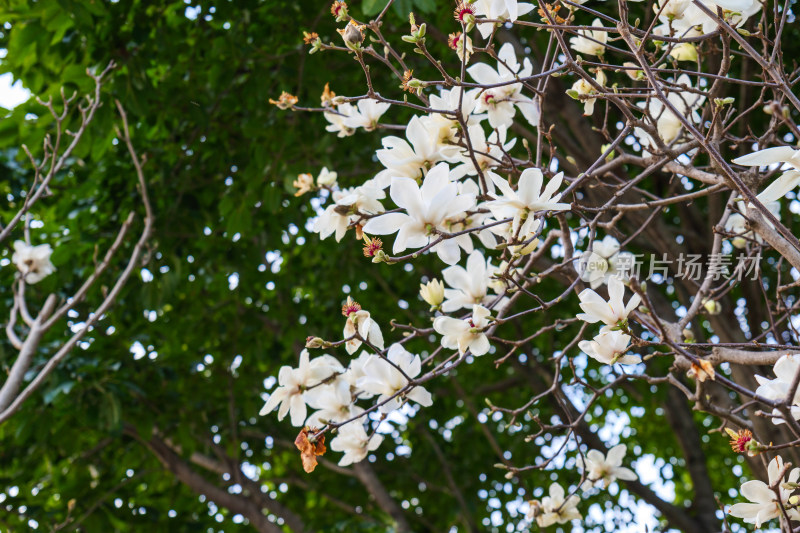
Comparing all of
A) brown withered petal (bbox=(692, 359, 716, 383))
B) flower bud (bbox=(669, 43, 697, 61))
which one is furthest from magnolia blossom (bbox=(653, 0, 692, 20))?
brown withered petal (bbox=(692, 359, 716, 383))

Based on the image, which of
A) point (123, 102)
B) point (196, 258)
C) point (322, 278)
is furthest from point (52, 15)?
point (322, 278)

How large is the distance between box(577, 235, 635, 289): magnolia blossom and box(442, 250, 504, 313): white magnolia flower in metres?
0.20

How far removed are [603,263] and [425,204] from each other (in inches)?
21.5

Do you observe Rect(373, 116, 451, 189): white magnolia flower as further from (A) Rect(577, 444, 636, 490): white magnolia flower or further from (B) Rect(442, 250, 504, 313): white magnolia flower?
(A) Rect(577, 444, 636, 490): white magnolia flower

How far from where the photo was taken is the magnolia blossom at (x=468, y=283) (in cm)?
164

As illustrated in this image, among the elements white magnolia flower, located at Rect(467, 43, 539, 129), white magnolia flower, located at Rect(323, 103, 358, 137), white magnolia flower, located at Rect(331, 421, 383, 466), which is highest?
white magnolia flower, located at Rect(323, 103, 358, 137)

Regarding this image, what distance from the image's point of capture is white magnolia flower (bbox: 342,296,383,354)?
5.06ft

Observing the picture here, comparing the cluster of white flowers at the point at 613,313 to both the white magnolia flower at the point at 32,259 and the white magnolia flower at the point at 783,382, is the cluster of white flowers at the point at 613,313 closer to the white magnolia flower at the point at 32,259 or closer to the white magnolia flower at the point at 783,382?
the white magnolia flower at the point at 783,382

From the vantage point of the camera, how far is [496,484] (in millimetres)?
5023

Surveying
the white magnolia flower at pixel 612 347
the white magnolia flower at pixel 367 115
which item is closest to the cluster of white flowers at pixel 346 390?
the white magnolia flower at pixel 612 347

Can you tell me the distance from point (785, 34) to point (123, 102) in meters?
2.79

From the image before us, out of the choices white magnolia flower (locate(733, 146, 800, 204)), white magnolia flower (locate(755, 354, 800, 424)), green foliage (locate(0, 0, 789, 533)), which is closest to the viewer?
white magnolia flower (locate(733, 146, 800, 204))

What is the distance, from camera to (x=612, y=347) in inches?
55.1

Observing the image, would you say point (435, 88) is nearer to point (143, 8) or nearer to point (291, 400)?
point (143, 8)
